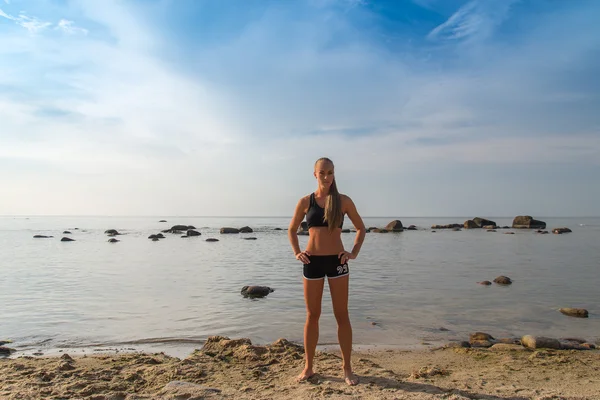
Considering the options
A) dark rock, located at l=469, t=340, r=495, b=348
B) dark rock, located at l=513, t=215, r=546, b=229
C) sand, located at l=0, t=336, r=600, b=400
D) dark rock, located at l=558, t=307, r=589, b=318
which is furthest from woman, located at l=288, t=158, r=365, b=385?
dark rock, located at l=513, t=215, r=546, b=229

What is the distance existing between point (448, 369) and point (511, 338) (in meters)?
3.10

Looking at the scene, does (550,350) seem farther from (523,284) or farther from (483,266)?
(483,266)

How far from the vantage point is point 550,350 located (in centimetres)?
690

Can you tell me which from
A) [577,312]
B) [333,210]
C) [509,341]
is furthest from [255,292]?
[577,312]

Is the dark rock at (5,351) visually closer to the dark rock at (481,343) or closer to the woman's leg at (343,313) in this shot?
the woman's leg at (343,313)

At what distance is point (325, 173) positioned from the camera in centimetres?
496

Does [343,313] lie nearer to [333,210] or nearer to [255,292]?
[333,210]

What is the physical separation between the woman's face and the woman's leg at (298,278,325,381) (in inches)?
47.0

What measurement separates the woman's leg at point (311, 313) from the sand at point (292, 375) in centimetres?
17

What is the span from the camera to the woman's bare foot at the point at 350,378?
15.8 feet

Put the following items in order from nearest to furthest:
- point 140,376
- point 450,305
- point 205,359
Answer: point 140,376, point 205,359, point 450,305

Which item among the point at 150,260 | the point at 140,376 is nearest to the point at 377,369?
the point at 140,376

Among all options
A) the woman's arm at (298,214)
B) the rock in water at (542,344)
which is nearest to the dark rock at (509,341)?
the rock in water at (542,344)

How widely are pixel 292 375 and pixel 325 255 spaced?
5.88ft
